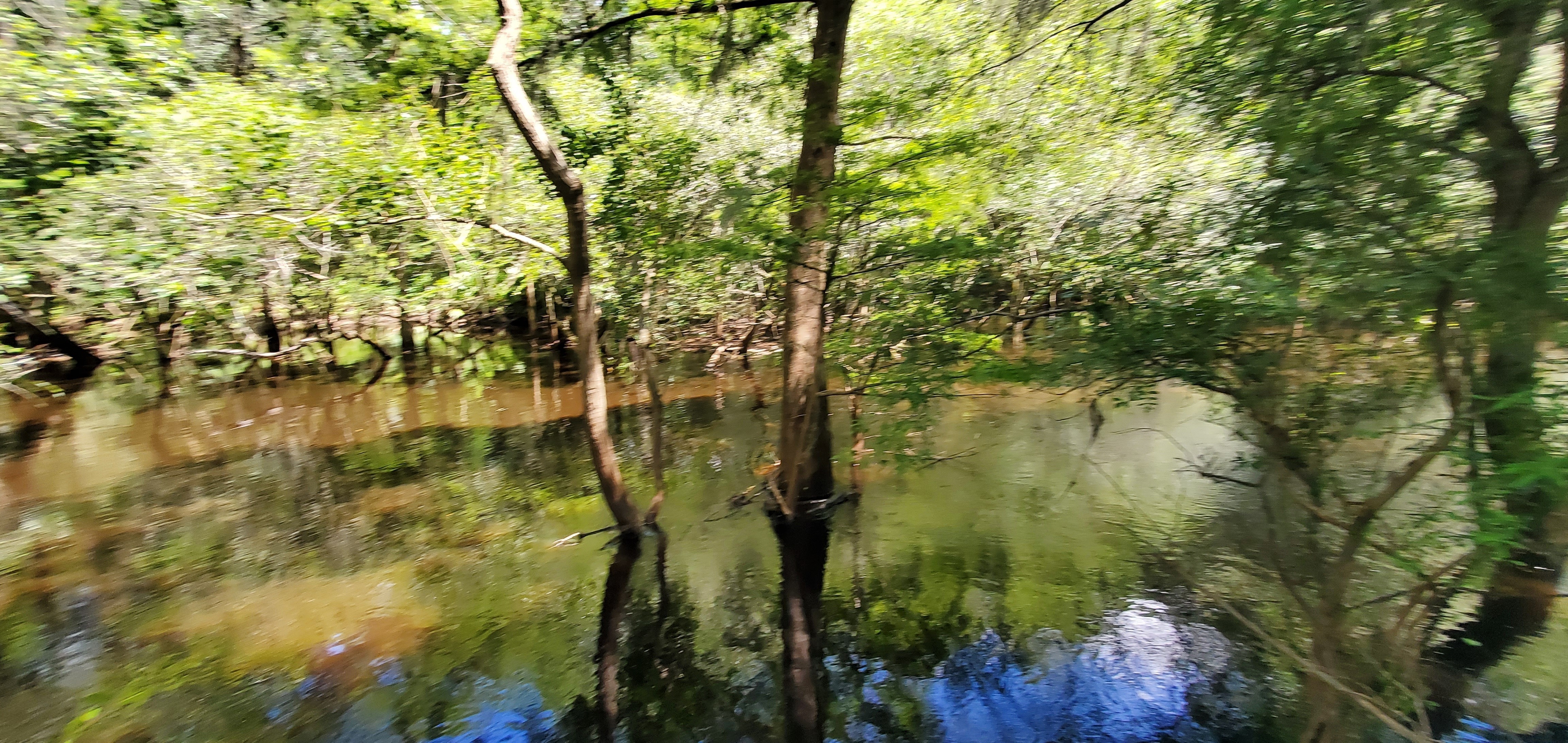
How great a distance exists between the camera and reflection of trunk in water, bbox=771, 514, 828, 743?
5188 mm

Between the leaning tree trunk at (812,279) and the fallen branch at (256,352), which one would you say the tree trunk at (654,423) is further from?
the fallen branch at (256,352)

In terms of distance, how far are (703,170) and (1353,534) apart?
6082mm

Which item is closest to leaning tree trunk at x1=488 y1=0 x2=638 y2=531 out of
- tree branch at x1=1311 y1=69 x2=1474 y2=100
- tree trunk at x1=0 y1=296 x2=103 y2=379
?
tree branch at x1=1311 y1=69 x2=1474 y2=100

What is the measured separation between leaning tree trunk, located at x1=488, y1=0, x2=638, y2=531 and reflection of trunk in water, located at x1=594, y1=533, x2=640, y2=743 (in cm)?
29

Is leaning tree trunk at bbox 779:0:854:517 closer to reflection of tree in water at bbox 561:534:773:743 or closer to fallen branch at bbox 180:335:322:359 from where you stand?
reflection of tree in water at bbox 561:534:773:743

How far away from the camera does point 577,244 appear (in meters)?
6.30

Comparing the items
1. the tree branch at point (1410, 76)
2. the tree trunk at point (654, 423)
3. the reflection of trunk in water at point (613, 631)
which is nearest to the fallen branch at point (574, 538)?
the reflection of trunk in water at point (613, 631)

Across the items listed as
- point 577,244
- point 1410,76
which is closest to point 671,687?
point 577,244

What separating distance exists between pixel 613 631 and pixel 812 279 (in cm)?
399

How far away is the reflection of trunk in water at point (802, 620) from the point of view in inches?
204

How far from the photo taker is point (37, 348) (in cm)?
1469

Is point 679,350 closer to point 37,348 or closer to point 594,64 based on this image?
point 594,64

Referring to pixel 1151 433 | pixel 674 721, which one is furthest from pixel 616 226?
pixel 1151 433

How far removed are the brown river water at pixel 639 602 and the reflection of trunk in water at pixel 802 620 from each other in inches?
1.6
